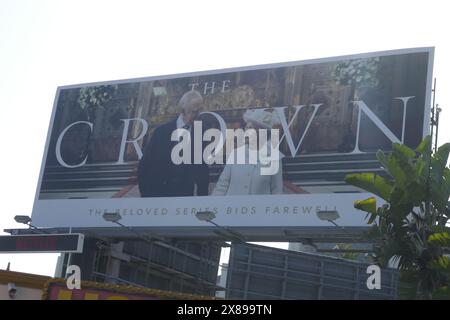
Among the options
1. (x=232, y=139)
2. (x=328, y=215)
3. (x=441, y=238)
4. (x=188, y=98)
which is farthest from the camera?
(x=188, y=98)

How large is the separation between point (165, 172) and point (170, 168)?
8.6 inches

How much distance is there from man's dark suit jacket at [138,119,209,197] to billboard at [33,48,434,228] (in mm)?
38

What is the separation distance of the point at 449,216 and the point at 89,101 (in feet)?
53.6

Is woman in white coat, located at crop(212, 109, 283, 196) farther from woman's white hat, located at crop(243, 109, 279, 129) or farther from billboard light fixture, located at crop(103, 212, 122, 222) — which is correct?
billboard light fixture, located at crop(103, 212, 122, 222)

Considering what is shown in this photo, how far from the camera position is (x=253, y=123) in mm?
26281

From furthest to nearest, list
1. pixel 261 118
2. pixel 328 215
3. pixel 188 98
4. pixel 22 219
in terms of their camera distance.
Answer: pixel 22 219 < pixel 188 98 < pixel 261 118 < pixel 328 215

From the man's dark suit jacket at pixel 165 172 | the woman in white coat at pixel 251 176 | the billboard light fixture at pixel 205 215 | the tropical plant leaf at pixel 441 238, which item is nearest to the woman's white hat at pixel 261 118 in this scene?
the woman in white coat at pixel 251 176

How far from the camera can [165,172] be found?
89.3 ft

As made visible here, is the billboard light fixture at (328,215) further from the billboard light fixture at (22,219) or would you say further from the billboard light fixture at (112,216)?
the billboard light fixture at (22,219)

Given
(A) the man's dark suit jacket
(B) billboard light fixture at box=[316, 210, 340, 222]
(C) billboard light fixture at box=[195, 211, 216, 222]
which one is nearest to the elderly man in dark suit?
(A) the man's dark suit jacket

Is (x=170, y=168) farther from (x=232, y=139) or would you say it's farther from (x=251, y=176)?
(x=251, y=176)

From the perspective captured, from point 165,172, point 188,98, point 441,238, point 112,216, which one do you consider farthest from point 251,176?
point 441,238
